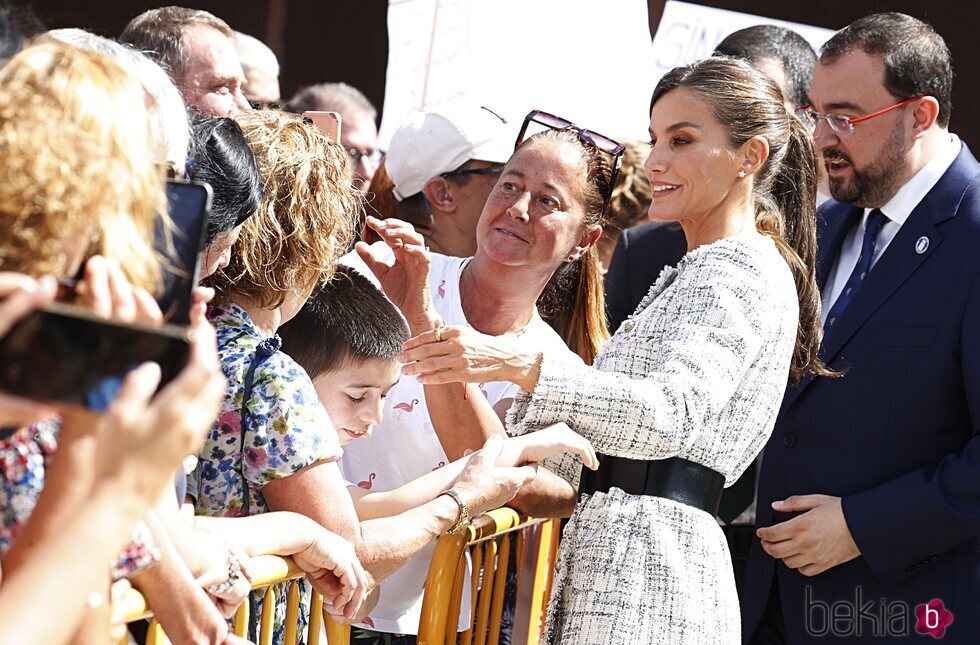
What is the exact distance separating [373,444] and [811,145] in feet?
4.27

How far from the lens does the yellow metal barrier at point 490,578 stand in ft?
8.21

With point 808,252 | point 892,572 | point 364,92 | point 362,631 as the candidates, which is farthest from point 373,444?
point 364,92

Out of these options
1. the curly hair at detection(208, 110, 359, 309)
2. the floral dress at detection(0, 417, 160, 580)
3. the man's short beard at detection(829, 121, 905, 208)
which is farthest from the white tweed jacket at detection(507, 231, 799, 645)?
the floral dress at detection(0, 417, 160, 580)

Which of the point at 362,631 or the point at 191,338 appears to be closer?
the point at 191,338

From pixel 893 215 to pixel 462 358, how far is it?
1561 mm

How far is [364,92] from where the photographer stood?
6.27 m

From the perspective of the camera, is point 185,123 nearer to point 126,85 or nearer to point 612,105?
point 126,85

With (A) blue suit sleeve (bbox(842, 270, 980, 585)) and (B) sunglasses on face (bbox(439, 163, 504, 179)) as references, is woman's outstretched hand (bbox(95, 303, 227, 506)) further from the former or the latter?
(B) sunglasses on face (bbox(439, 163, 504, 179))

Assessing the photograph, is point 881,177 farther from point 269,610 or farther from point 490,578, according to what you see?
point 269,610

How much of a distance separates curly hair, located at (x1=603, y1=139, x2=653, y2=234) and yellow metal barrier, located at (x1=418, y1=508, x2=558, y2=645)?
147 cm

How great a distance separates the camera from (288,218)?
84.2 inches

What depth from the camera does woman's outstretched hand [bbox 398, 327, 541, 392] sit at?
91.6 inches

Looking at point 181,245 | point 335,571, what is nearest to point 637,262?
point 335,571

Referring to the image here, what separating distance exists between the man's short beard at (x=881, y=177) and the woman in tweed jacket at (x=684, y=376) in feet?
2.31
